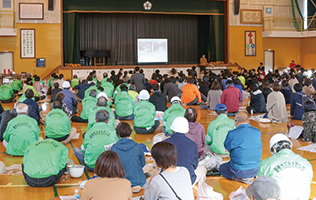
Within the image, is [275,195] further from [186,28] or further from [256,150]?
[186,28]

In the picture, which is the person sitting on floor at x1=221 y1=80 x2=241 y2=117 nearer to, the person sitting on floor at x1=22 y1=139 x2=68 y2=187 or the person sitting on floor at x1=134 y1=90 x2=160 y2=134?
the person sitting on floor at x1=134 y1=90 x2=160 y2=134

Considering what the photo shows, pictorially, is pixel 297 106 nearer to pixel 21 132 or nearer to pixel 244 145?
pixel 244 145

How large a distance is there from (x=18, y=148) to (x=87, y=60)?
1667cm

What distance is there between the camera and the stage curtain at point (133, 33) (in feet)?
80.7

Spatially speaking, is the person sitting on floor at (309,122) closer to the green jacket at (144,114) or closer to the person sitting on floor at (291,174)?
the green jacket at (144,114)

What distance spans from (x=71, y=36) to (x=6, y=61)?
13.0 feet

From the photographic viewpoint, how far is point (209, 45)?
24.8 metres

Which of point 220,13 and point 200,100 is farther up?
point 220,13

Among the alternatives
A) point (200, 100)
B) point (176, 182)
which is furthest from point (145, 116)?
point (176, 182)

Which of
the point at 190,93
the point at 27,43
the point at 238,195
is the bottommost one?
the point at 238,195

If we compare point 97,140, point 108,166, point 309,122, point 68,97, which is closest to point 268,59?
point 68,97

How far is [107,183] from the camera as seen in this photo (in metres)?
3.37

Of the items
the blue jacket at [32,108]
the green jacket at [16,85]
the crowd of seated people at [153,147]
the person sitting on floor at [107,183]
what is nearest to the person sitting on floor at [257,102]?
the crowd of seated people at [153,147]

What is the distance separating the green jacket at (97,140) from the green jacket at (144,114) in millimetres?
2946
